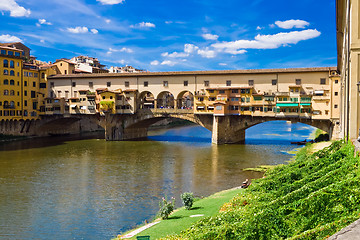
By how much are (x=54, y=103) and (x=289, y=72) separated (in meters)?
44.4

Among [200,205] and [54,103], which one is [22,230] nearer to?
[200,205]

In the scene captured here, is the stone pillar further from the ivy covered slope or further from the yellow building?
the ivy covered slope

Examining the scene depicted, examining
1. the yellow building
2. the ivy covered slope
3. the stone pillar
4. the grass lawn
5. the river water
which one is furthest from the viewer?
the yellow building

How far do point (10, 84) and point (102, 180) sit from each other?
134 feet

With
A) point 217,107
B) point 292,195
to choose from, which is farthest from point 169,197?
point 217,107

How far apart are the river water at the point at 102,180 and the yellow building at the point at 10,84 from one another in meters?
8.48

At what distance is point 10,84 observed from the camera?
200 feet

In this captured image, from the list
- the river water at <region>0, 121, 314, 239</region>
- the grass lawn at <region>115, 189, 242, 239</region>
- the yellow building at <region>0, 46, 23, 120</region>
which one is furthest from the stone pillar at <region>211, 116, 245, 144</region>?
the yellow building at <region>0, 46, 23, 120</region>

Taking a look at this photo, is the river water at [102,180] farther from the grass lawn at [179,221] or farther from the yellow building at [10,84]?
the yellow building at [10,84]

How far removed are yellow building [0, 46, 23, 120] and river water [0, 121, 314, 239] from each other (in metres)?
8.48

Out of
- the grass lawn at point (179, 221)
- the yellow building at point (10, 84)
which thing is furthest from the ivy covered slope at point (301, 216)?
the yellow building at point (10, 84)

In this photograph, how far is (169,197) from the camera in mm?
24531

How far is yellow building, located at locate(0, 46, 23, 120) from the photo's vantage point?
2344 inches

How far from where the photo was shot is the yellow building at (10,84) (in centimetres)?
5953
